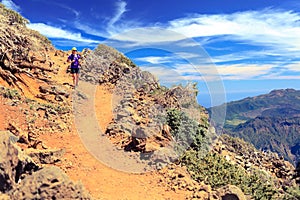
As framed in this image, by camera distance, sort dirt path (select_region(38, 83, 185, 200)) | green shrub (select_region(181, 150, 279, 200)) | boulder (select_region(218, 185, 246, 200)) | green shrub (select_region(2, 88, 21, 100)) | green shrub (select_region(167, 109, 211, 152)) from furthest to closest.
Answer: green shrub (select_region(2, 88, 21, 100)), green shrub (select_region(167, 109, 211, 152)), green shrub (select_region(181, 150, 279, 200)), dirt path (select_region(38, 83, 185, 200)), boulder (select_region(218, 185, 246, 200))

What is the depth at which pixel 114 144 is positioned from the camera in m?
12.0

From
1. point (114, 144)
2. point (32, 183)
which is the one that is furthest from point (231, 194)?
point (32, 183)

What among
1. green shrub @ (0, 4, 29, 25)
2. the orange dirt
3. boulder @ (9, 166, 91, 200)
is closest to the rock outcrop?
boulder @ (9, 166, 91, 200)

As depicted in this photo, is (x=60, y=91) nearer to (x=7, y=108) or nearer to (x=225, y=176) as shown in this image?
(x=7, y=108)

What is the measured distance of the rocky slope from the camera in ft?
20.6

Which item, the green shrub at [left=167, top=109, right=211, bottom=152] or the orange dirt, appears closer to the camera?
the orange dirt

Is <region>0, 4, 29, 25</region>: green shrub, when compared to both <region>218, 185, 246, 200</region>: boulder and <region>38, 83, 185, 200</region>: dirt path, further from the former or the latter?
<region>218, 185, 246, 200</region>: boulder

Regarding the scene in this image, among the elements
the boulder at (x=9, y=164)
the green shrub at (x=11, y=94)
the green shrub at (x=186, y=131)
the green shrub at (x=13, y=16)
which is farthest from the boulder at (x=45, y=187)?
the green shrub at (x=13, y=16)

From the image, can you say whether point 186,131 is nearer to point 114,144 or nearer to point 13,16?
point 114,144

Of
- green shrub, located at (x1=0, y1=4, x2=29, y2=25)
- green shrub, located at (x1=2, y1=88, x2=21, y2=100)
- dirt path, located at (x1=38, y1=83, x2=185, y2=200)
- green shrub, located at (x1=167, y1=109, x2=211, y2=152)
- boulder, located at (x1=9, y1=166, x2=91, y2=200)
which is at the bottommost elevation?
dirt path, located at (x1=38, y1=83, x2=185, y2=200)

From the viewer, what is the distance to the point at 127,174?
10055 millimetres

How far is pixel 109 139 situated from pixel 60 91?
5527 mm

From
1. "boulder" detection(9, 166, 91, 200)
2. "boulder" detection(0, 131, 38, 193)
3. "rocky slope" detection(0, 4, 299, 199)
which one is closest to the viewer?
"boulder" detection(9, 166, 91, 200)

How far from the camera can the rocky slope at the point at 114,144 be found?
6.28 meters
